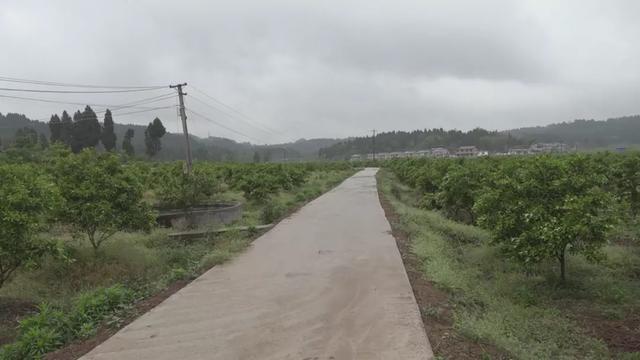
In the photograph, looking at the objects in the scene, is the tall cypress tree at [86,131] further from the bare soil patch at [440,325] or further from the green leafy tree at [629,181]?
the bare soil patch at [440,325]

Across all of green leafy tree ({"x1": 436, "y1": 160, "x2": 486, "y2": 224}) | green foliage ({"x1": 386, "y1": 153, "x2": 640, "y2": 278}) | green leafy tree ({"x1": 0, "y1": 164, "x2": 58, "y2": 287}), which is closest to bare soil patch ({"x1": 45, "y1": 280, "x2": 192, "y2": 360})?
green leafy tree ({"x1": 0, "y1": 164, "x2": 58, "y2": 287})

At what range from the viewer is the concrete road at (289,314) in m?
5.36

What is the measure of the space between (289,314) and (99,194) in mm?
6343

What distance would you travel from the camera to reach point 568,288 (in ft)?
31.9

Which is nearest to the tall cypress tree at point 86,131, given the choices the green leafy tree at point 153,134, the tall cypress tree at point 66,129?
the tall cypress tree at point 66,129

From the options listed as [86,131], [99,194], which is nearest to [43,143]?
[86,131]

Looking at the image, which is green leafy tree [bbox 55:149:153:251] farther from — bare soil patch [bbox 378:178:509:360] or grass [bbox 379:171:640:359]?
grass [bbox 379:171:640:359]

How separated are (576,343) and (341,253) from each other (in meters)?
4.88

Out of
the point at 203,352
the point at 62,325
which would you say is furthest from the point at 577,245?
the point at 62,325

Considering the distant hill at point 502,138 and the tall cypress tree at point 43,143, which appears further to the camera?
the distant hill at point 502,138

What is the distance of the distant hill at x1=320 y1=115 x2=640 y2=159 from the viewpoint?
Answer: 108m

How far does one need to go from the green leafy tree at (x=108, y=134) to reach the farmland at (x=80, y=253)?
5607cm

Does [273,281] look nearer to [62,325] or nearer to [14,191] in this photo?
[62,325]

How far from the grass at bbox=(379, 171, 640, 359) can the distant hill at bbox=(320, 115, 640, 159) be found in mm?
96754
